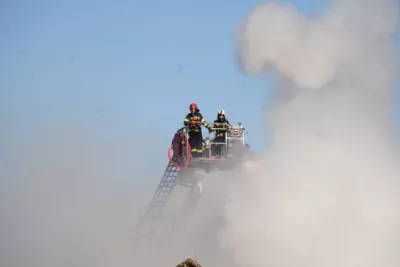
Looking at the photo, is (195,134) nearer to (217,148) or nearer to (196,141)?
(196,141)

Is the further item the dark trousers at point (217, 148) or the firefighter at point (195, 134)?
the dark trousers at point (217, 148)

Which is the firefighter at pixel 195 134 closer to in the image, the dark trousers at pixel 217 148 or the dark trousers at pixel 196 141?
the dark trousers at pixel 196 141

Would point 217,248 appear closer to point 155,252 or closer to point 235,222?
point 235,222

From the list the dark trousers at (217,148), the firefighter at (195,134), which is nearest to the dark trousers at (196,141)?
the firefighter at (195,134)

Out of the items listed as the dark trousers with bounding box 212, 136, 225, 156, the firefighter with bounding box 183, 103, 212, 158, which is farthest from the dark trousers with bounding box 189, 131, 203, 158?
the dark trousers with bounding box 212, 136, 225, 156

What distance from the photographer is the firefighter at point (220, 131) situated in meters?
28.3

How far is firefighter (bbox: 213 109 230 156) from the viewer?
1114 inches

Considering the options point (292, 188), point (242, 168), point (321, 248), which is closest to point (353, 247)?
point (321, 248)

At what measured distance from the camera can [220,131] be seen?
93.0 feet

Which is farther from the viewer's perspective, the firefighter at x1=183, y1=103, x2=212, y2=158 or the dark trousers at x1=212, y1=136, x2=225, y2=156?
the dark trousers at x1=212, y1=136, x2=225, y2=156

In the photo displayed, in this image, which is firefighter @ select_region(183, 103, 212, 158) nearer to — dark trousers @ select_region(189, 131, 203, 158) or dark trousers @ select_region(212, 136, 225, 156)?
dark trousers @ select_region(189, 131, 203, 158)

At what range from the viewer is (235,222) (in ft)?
98.7

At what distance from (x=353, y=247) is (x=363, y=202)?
5.94ft

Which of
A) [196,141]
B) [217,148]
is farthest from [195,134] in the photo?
[217,148]
